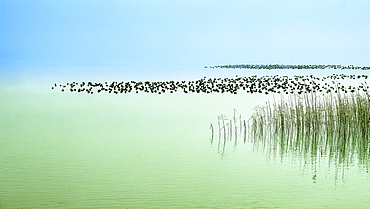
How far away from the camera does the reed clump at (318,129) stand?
963 centimetres

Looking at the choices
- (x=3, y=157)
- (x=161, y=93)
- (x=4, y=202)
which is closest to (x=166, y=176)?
(x=4, y=202)

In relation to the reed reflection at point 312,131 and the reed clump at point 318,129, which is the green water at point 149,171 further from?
the reed clump at point 318,129

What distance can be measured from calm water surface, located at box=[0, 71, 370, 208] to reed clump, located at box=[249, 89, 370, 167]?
0.69 m

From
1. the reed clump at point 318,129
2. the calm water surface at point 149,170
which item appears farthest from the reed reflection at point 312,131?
the calm water surface at point 149,170

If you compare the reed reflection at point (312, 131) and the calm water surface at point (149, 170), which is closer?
the calm water surface at point (149, 170)

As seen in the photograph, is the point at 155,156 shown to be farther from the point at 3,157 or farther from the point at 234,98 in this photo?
the point at 234,98

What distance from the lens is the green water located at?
674 cm

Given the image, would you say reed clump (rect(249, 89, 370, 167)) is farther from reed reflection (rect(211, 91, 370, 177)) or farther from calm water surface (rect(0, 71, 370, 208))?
calm water surface (rect(0, 71, 370, 208))

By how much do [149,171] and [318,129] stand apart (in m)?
3.98

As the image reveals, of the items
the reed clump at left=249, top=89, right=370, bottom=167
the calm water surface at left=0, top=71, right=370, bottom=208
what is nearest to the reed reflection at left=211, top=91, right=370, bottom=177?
the reed clump at left=249, top=89, right=370, bottom=167

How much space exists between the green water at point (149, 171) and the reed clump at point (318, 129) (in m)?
0.71

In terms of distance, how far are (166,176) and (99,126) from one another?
443 cm

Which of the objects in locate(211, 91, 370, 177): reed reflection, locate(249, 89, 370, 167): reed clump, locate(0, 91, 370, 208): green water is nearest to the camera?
locate(0, 91, 370, 208): green water

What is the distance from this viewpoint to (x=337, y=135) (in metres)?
10.3
